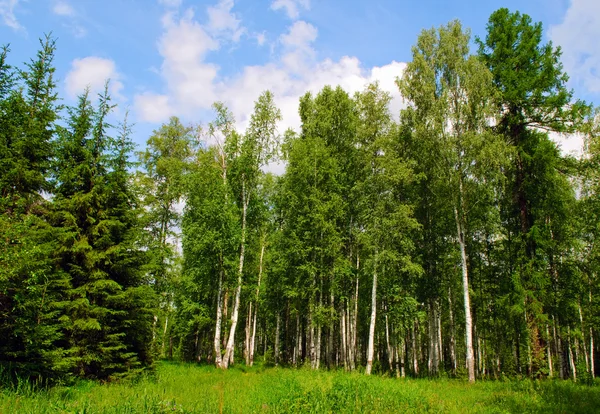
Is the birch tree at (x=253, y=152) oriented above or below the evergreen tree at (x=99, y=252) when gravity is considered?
above

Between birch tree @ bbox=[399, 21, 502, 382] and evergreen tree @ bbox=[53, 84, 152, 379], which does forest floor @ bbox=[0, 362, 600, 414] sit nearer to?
evergreen tree @ bbox=[53, 84, 152, 379]

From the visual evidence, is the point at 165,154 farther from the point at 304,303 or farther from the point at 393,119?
the point at 393,119

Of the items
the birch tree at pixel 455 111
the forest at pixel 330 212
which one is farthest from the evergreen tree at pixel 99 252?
the birch tree at pixel 455 111

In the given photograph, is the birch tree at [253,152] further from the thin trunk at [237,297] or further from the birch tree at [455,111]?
the birch tree at [455,111]

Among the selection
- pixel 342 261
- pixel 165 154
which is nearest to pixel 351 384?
pixel 342 261

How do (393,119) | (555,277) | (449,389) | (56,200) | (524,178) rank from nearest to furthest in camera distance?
(56,200) < (449,389) < (524,178) < (555,277) < (393,119)

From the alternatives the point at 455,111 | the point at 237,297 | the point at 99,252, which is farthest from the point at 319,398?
the point at 455,111

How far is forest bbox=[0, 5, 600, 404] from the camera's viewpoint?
12586 mm

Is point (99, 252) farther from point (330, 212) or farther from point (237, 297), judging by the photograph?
point (330, 212)

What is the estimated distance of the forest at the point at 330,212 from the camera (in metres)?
12.6

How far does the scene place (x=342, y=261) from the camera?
20375mm

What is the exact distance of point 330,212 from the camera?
2106 cm

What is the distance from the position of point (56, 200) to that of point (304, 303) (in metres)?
15.6

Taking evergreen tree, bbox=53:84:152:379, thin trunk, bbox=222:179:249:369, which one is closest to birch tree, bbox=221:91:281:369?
thin trunk, bbox=222:179:249:369
